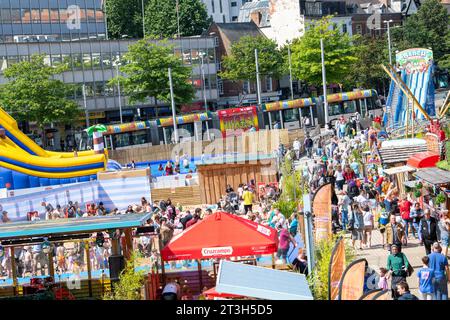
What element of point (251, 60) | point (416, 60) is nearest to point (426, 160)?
point (416, 60)

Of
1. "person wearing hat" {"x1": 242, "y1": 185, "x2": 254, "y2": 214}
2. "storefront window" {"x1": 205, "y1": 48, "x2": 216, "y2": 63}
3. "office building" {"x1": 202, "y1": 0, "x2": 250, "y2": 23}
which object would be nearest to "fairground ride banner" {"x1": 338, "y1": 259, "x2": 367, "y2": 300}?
"person wearing hat" {"x1": 242, "y1": 185, "x2": 254, "y2": 214}

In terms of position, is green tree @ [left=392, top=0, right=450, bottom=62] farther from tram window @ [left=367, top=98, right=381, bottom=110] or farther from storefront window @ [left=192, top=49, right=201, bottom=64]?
tram window @ [left=367, top=98, right=381, bottom=110]

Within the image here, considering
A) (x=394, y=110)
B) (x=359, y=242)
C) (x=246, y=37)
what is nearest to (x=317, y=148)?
(x=394, y=110)

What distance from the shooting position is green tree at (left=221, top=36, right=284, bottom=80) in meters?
89.8

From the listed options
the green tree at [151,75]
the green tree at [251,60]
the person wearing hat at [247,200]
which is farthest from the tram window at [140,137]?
the person wearing hat at [247,200]

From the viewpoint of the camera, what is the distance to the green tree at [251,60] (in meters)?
89.8

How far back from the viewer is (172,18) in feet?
358

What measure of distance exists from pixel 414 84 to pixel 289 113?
1956 cm

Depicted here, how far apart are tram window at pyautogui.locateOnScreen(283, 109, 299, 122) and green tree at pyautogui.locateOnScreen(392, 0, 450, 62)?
25.9 meters

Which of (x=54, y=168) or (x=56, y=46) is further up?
(x=56, y=46)

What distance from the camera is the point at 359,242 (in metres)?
23.7

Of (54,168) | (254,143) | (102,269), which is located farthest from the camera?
(254,143)
